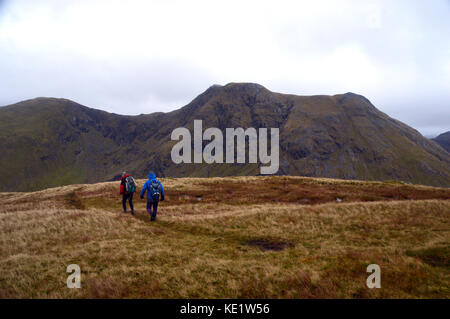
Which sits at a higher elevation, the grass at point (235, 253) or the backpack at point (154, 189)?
the backpack at point (154, 189)

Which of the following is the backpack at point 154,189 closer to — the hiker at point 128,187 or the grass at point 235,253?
the grass at point 235,253

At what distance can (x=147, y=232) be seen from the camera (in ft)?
48.7

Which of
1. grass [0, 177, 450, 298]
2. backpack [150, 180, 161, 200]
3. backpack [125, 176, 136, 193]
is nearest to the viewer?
grass [0, 177, 450, 298]

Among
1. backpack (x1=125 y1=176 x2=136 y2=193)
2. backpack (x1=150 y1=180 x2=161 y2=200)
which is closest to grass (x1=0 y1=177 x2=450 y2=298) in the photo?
backpack (x1=150 y1=180 x2=161 y2=200)

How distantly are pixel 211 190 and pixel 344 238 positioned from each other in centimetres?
2527

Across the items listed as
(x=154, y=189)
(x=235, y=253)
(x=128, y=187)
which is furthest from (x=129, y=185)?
(x=235, y=253)

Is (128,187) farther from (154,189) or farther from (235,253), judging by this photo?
(235,253)

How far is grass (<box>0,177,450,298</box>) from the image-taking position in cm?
823

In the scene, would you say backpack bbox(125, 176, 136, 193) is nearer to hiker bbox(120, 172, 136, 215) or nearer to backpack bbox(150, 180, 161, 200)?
hiker bbox(120, 172, 136, 215)

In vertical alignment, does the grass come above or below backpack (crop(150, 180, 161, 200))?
below

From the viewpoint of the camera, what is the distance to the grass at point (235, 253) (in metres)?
8.23

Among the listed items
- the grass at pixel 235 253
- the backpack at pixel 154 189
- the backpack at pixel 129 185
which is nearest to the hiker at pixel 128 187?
the backpack at pixel 129 185
